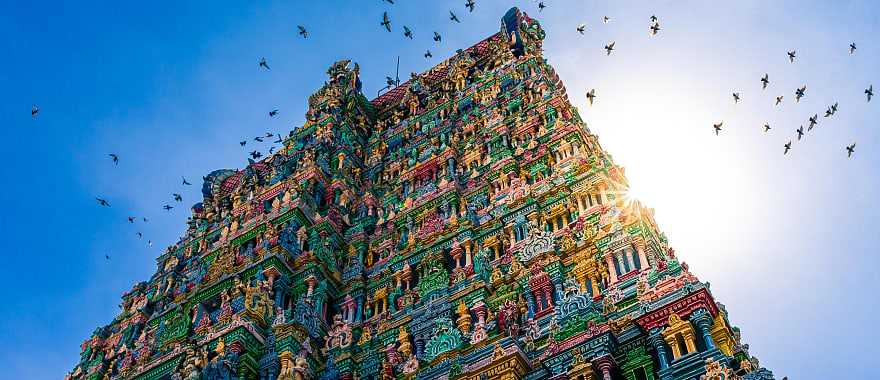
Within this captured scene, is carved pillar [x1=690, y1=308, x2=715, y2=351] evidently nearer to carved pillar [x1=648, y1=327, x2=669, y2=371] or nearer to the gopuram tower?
the gopuram tower

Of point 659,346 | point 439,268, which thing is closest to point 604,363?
point 659,346

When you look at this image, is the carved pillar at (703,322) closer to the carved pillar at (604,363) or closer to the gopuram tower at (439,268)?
the gopuram tower at (439,268)

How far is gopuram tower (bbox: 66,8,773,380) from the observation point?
16.1 metres

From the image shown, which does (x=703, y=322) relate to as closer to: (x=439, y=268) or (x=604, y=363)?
(x=604, y=363)

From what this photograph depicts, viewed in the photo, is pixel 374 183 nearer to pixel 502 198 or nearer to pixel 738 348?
pixel 502 198

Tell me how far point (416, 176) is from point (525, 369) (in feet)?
38.5

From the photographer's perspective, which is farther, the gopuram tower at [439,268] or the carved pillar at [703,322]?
the gopuram tower at [439,268]

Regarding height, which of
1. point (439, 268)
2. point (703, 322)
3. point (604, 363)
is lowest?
point (604, 363)

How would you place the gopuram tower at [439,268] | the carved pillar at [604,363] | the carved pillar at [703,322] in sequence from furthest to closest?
the gopuram tower at [439,268] → the carved pillar at [604,363] → the carved pillar at [703,322]

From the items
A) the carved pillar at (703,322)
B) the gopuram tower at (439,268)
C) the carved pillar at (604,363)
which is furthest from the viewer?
the gopuram tower at (439,268)

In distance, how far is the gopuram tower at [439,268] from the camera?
1609cm

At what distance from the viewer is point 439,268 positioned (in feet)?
70.4

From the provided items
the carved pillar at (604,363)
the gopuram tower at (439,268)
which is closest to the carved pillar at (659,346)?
the gopuram tower at (439,268)

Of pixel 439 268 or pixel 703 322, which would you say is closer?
pixel 703 322
